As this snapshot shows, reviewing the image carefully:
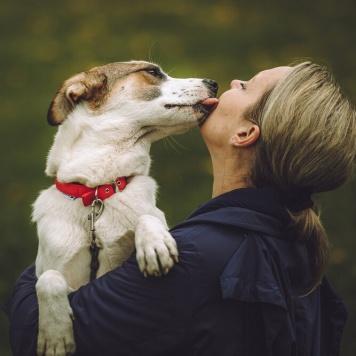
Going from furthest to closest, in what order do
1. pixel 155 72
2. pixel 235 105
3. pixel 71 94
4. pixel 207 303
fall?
pixel 155 72 → pixel 71 94 → pixel 235 105 → pixel 207 303

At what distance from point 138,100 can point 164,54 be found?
18.8ft

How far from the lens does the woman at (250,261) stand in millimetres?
2527

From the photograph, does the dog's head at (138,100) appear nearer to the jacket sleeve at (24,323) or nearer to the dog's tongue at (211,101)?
the dog's tongue at (211,101)

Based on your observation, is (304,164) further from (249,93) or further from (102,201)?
(102,201)

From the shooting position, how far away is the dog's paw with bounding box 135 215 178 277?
102 inches

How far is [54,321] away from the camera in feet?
8.75

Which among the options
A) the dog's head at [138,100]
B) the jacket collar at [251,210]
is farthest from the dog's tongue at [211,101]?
the jacket collar at [251,210]

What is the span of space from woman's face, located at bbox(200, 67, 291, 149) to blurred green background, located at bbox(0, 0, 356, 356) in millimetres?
3521

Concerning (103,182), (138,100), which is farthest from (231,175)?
(138,100)

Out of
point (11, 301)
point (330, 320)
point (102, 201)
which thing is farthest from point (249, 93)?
point (11, 301)

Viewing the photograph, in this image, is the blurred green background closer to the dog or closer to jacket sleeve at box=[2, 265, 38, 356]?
the dog

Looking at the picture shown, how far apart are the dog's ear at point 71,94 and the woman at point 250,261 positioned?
0.70 m

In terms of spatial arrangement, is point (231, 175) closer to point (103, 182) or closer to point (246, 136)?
point (246, 136)

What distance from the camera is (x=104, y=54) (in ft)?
29.7
